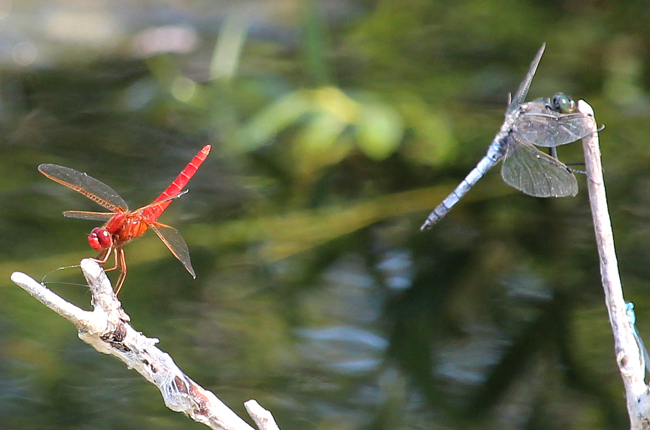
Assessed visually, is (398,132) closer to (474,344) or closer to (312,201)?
(312,201)

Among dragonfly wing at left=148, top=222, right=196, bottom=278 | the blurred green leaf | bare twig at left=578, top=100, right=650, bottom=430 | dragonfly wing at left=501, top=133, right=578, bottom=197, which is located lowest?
bare twig at left=578, top=100, right=650, bottom=430

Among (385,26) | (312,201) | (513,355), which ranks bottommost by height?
(513,355)

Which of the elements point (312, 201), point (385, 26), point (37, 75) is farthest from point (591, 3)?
point (37, 75)

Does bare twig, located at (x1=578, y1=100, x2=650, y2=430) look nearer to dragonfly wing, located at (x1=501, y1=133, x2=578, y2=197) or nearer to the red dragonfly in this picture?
dragonfly wing, located at (x1=501, y1=133, x2=578, y2=197)

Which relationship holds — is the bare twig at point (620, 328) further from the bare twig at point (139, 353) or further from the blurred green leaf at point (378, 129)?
the blurred green leaf at point (378, 129)

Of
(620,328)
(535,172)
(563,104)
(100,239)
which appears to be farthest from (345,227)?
(620,328)

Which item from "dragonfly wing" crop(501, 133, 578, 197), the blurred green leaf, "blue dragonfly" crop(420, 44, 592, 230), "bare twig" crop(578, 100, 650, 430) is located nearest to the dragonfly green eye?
"blue dragonfly" crop(420, 44, 592, 230)
